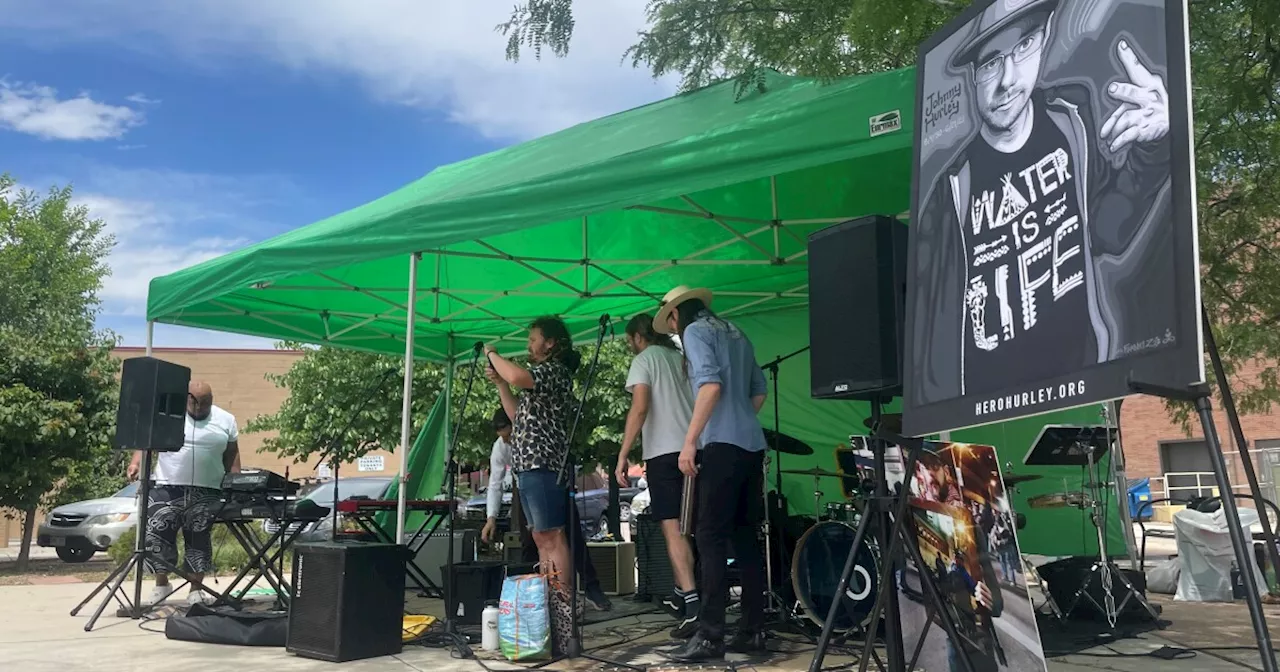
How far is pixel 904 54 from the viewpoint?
5.02m

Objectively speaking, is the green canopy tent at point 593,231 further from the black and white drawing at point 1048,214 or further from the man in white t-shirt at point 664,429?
the black and white drawing at point 1048,214

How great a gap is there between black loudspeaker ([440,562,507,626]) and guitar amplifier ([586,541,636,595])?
7.09 ft

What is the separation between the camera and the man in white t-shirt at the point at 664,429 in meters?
4.44

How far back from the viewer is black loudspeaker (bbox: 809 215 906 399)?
9.64 ft

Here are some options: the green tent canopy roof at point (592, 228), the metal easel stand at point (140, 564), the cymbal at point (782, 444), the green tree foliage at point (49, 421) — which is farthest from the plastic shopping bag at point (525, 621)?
the green tree foliage at point (49, 421)

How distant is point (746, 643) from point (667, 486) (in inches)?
32.5

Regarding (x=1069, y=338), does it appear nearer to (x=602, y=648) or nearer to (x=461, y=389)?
(x=602, y=648)

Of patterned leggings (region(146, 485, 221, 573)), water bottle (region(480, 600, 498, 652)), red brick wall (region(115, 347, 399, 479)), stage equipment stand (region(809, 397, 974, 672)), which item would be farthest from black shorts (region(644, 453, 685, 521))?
red brick wall (region(115, 347, 399, 479))

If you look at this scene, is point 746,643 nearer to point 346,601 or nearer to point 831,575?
point 831,575

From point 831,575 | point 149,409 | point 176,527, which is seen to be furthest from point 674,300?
point 176,527

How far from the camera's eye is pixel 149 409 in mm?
5672

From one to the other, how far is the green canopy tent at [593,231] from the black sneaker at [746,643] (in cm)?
187

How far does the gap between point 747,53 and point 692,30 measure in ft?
1.48

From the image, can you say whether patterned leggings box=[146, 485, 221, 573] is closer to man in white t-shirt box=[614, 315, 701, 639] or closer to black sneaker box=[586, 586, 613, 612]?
black sneaker box=[586, 586, 613, 612]
